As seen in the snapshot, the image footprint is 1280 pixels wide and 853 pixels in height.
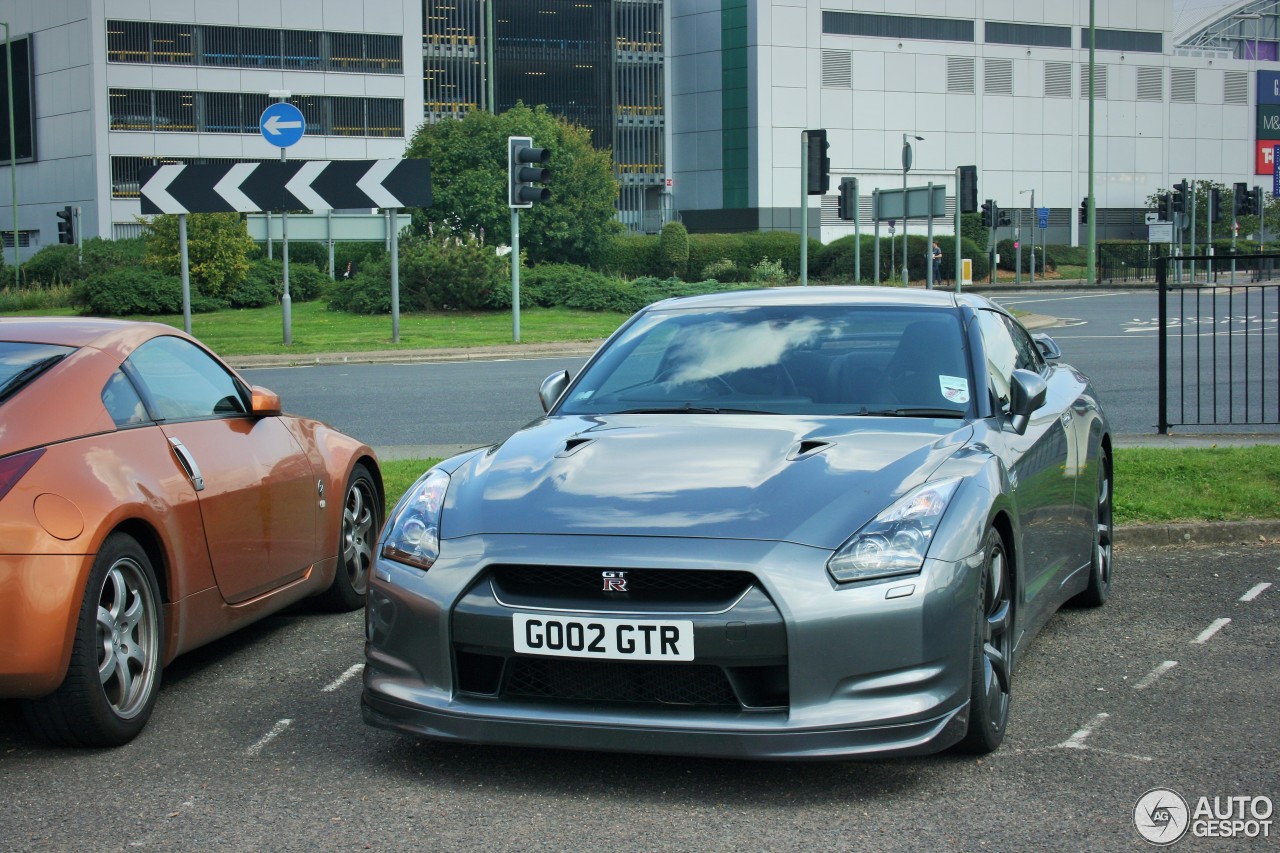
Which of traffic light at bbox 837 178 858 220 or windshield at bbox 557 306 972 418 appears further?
traffic light at bbox 837 178 858 220

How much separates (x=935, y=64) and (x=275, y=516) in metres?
73.3

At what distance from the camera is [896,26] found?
74375 millimetres

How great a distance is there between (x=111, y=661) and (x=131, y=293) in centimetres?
3037

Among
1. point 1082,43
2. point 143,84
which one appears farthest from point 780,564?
point 1082,43

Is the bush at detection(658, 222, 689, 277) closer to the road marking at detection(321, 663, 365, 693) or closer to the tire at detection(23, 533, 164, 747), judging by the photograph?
the road marking at detection(321, 663, 365, 693)

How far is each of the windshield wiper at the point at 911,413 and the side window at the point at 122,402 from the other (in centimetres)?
250

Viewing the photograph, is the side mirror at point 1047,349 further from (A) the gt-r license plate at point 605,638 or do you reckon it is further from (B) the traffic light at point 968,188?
(B) the traffic light at point 968,188

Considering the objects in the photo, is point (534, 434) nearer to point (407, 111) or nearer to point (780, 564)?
point (780, 564)

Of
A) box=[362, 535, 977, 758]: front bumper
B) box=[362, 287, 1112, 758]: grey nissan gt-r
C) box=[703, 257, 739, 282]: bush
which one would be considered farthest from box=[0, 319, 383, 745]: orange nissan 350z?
box=[703, 257, 739, 282]: bush

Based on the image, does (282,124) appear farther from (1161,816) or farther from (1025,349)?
(1161,816)

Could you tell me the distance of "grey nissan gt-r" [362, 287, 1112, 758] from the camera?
13.3 feet

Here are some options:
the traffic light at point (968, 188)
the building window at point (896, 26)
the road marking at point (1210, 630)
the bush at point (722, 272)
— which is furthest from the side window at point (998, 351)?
the building window at point (896, 26)

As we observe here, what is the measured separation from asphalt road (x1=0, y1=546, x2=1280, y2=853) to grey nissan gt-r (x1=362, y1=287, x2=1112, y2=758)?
19cm

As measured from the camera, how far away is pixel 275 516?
593 cm
